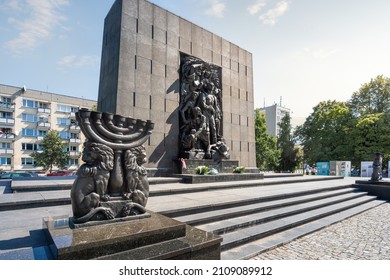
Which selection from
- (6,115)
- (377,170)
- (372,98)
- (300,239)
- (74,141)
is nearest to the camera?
(300,239)

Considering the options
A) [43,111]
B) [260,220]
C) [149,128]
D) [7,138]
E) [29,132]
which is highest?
[43,111]

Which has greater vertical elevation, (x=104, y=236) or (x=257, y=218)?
(x=104, y=236)

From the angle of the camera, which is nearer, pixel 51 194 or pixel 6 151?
pixel 51 194

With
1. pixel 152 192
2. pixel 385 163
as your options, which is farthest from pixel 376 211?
pixel 385 163

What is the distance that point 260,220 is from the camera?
238 inches

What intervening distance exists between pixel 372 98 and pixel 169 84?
3372 centimetres

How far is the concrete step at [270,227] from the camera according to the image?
16.1 feet

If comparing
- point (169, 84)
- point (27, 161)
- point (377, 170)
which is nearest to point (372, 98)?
point (377, 170)

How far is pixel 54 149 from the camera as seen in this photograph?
33562 millimetres

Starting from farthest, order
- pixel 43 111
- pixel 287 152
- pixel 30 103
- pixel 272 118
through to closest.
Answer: pixel 272 118 < pixel 287 152 < pixel 43 111 < pixel 30 103

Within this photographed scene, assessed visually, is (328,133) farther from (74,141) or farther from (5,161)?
(5,161)

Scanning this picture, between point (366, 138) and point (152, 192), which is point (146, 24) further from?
point (366, 138)

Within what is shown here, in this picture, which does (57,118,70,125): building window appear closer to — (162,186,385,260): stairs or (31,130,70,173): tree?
(31,130,70,173): tree

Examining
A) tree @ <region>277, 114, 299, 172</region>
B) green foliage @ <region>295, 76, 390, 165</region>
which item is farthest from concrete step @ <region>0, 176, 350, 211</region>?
tree @ <region>277, 114, 299, 172</region>
